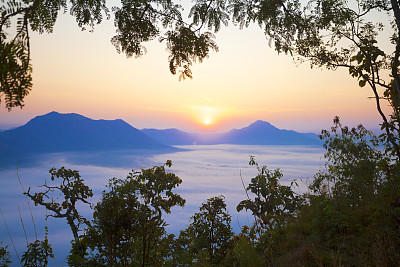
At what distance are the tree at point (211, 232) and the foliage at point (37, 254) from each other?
8.83ft

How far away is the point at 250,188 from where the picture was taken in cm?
595

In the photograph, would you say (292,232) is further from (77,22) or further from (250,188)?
(77,22)

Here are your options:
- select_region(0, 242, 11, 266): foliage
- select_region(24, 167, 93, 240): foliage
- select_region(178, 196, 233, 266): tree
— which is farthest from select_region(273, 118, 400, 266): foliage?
select_region(24, 167, 93, 240): foliage

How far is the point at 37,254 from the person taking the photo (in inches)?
188

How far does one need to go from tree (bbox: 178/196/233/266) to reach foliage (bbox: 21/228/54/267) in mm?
2690

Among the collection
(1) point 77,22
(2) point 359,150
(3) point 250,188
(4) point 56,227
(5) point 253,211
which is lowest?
(4) point 56,227

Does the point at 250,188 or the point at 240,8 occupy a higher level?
the point at 240,8

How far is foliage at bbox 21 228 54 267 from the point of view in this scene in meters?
4.70

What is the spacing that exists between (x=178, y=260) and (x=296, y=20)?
4.68m

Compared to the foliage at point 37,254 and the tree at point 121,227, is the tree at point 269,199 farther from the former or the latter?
the foliage at point 37,254

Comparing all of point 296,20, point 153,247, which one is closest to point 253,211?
point 153,247

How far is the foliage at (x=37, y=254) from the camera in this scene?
15.4 ft

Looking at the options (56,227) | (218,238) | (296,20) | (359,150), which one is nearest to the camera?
(296,20)

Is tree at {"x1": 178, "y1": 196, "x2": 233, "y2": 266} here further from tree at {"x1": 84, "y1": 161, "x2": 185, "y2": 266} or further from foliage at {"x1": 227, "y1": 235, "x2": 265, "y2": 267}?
tree at {"x1": 84, "y1": 161, "x2": 185, "y2": 266}
